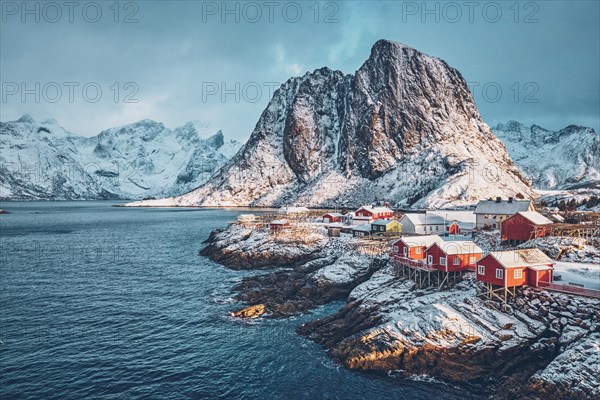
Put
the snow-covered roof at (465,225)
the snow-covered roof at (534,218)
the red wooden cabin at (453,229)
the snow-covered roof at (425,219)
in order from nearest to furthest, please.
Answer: the snow-covered roof at (534,218) → the red wooden cabin at (453,229) → the snow-covered roof at (425,219) → the snow-covered roof at (465,225)

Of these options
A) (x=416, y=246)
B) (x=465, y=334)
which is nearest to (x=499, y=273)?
(x=465, y=334)

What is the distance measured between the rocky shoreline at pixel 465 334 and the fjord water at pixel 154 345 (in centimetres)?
194

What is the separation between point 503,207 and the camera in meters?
75.7

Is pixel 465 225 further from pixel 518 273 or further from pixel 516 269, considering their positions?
pixel 516 269

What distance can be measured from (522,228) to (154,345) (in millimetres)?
50374

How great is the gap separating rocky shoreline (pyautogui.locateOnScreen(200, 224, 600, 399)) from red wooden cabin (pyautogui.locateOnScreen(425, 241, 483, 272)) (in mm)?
1994

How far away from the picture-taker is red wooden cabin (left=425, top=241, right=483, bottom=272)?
145 ft

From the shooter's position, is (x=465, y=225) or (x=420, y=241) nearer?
(x=420, y=241)

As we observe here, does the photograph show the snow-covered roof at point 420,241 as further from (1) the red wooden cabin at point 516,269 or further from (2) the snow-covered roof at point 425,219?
(2) the snow-covered roof at point 425,219

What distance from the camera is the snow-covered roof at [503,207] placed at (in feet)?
241

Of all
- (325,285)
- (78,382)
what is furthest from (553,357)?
(78,382)

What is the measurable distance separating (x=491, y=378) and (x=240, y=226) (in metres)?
74.1

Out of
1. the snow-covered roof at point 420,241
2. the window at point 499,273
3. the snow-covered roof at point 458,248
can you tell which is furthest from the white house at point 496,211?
the window at point 499,273

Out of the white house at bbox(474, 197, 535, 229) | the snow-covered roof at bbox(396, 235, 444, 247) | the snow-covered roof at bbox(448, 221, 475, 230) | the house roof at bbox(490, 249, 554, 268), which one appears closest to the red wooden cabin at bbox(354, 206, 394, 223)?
the snow-covered roof at bbox(448, 221, 475, 230)
